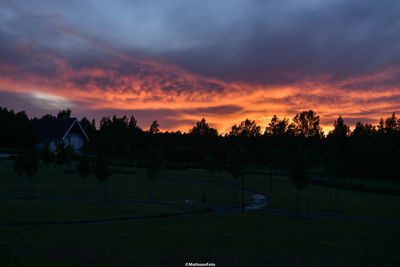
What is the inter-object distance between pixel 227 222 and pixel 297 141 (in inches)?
6455

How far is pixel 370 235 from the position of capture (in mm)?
30031

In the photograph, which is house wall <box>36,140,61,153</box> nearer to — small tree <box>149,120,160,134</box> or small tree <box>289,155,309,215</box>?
small tree <box>149,120,160,134</box>

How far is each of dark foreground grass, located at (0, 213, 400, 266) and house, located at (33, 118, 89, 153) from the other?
113 metres

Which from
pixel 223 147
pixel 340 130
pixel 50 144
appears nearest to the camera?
pixel 50 144

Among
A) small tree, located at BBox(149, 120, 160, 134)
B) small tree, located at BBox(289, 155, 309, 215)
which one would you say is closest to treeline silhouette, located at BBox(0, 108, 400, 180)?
small tree, located at BBox(149, 120, 160, 134)

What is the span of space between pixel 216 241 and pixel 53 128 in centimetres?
13161

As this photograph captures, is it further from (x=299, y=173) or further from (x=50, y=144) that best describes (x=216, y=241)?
(x=50, y=144)

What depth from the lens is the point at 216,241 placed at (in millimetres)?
25703

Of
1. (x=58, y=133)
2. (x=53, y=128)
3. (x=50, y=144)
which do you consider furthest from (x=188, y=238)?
(x=53, y=128)

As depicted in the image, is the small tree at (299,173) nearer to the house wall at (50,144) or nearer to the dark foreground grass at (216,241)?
the dark foreground grass at (216,241)

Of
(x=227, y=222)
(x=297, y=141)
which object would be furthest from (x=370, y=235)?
(x=297, y=141)

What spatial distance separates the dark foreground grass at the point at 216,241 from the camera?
18.6 metres

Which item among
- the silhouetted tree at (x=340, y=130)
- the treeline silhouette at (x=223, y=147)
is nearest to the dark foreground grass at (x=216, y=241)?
the treeline silhouette at (x=223, y=147)

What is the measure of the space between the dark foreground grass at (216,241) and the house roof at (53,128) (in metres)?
114
